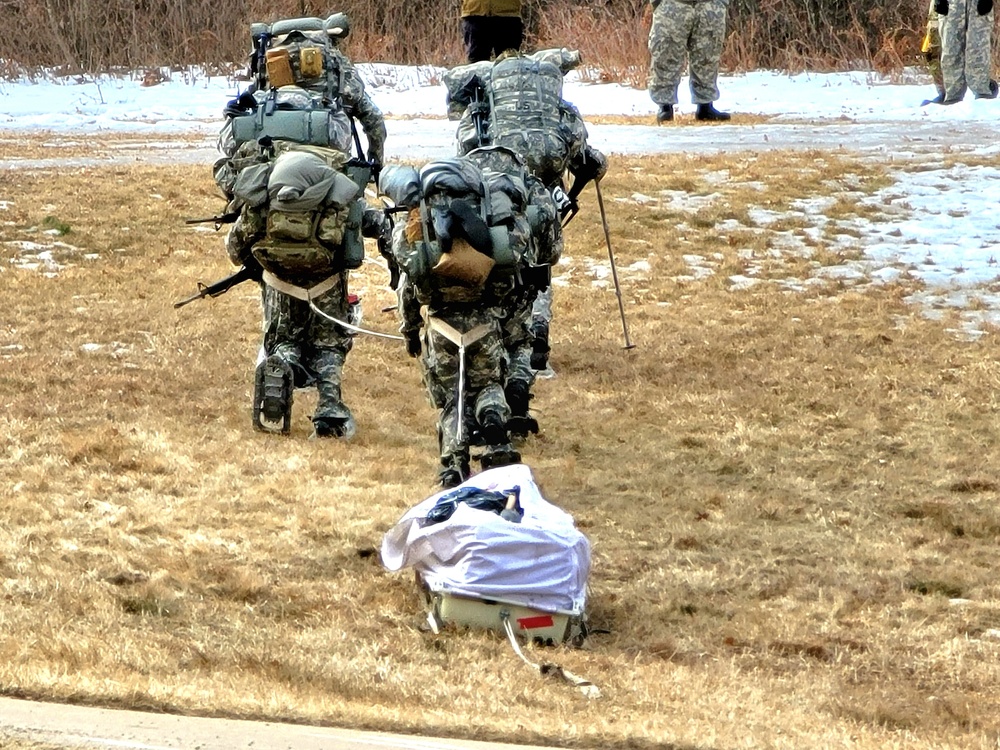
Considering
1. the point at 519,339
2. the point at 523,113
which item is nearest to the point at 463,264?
the point at 519,339

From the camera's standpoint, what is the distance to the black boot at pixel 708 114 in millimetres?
18234

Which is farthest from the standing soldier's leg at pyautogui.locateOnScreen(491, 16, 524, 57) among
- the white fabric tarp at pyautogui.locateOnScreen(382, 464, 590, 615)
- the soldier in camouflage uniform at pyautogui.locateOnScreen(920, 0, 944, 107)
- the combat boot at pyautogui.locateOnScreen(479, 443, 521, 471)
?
the soldier in camouflage uniform at pyautogui.locateOnScreen(920, 0, 944, 107)

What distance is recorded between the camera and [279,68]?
8.52m

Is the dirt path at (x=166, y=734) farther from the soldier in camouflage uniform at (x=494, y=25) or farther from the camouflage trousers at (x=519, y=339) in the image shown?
the soldier in camouflage uniform at (x=494, y=25)

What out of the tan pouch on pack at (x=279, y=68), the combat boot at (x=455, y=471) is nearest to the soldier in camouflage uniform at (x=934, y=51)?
the tan pouch on pack at (x=279, y=68)

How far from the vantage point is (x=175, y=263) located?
41.9 ft

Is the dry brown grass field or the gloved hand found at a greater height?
the gloved hand

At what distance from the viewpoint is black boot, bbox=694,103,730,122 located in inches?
718

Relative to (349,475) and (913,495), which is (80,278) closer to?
(349,475)

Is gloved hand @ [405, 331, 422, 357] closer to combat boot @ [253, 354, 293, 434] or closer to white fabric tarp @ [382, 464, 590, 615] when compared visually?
combat boot @ [253, 354, 293, 434]

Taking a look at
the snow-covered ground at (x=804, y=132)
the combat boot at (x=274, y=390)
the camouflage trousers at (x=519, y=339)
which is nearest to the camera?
the camouflage trousers at (x=519, y=339)

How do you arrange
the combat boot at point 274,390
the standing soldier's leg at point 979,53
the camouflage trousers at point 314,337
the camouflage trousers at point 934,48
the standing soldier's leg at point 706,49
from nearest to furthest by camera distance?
the combat boot at point 274,390 → the camouflage trousers at point 314,337 → the standing soldier's leg at point 979,53 → the standing soldier's leg at point 706,49 → the camouflage trousers at point 934,48

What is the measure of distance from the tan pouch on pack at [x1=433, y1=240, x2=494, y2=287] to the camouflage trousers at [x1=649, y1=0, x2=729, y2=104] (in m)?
11.5

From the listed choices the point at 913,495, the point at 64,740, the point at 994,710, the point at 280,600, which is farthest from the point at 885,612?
the point at 64,740
